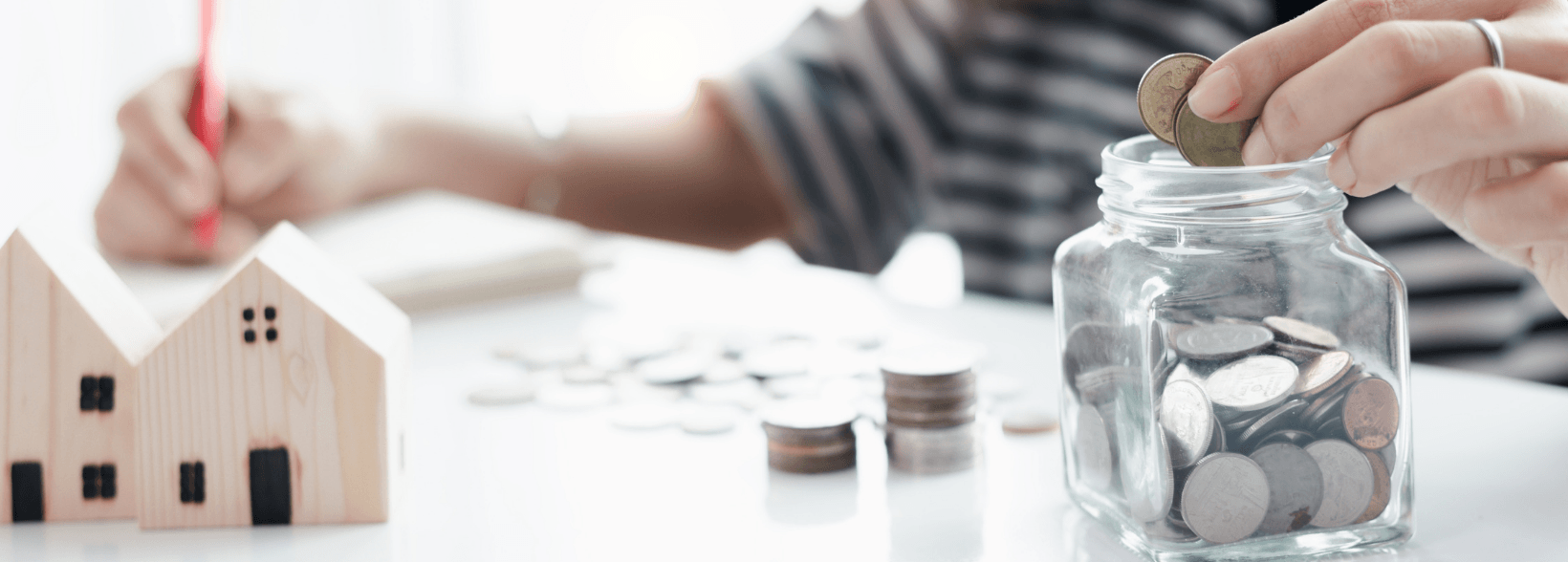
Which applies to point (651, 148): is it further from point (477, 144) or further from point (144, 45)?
point (144, 45)

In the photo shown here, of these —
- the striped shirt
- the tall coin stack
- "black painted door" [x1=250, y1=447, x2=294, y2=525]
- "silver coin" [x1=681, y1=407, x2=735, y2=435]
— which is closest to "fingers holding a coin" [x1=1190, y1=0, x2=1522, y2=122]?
the tall coin stack

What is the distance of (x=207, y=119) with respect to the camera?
1.20 m

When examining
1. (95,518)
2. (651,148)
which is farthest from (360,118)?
(95,518)

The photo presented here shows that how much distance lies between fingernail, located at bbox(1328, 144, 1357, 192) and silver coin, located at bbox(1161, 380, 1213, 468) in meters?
0.13

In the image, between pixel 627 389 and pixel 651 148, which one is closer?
pixel 627 389

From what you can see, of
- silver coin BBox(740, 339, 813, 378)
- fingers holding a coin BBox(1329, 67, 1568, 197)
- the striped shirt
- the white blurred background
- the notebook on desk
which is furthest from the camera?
the white blurred background

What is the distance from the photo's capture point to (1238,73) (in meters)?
0.52

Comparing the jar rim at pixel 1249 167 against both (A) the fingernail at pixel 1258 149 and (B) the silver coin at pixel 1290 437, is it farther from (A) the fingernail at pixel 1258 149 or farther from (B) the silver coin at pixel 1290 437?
(B) the silver coin at pixel 1290 437

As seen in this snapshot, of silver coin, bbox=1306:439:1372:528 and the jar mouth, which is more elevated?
the jar mouth

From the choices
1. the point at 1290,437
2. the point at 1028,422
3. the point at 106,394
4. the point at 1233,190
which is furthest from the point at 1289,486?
the point at 106,394

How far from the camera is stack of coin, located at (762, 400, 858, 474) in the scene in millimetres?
681

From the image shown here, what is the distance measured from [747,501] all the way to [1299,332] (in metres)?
0.32

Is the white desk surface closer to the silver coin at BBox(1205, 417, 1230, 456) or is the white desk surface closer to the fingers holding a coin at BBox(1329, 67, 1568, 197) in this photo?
the silver coin at BBox(1205, 417, 1230, 456)

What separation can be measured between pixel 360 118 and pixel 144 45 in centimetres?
172
